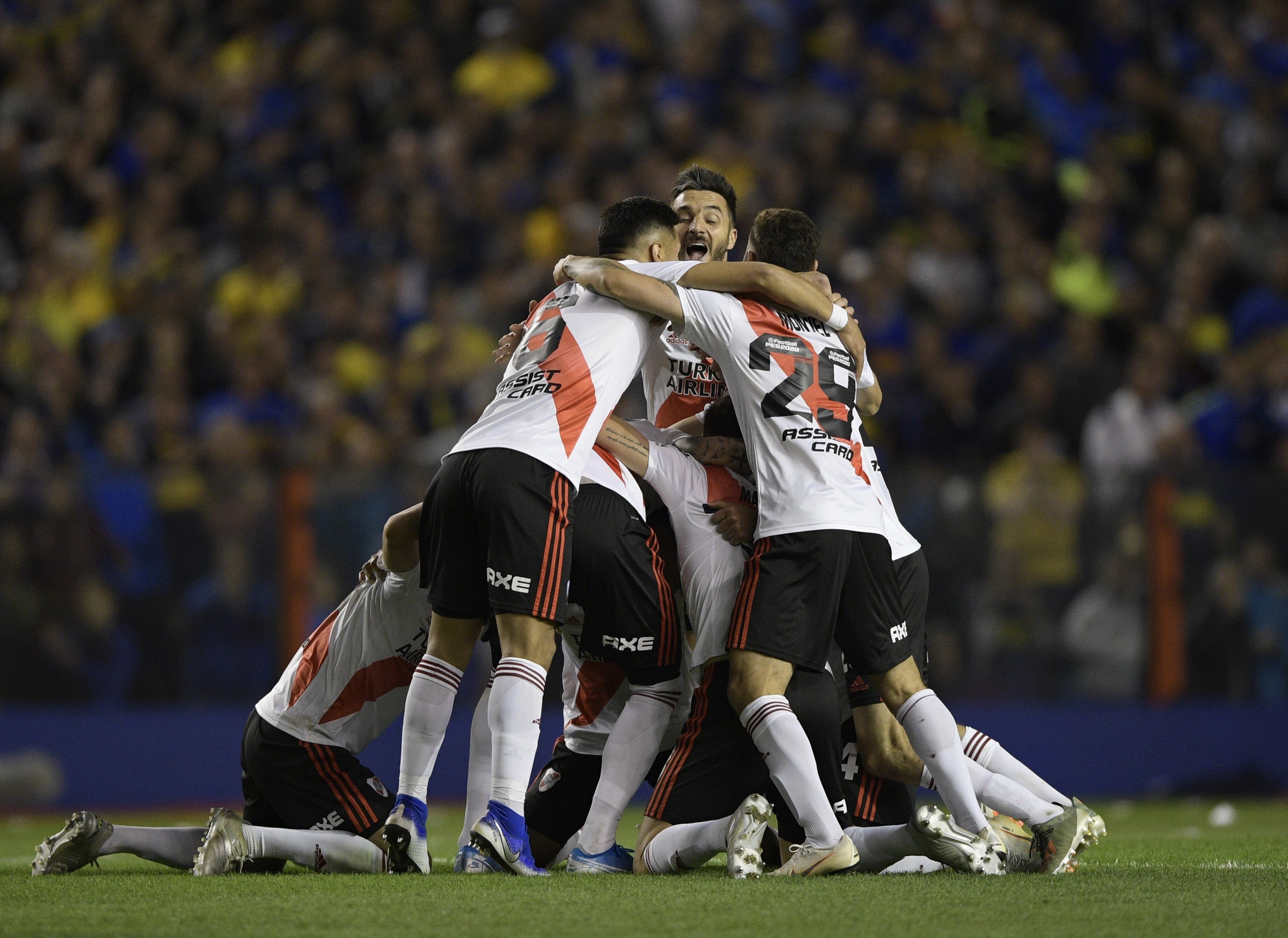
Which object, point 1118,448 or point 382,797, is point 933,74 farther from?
point 382,797

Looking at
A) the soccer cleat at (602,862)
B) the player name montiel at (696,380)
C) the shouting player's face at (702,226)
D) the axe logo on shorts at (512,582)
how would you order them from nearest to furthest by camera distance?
the axe logo on shorts at (512,582) < the soccer cleat at (602,862) < the player name montiel at (696,380) < the shouting player's face at (702,226)

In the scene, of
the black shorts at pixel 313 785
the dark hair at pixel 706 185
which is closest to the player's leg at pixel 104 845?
the black shorts at pixel 313 785

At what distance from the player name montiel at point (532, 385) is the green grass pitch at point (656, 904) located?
1.46 meters

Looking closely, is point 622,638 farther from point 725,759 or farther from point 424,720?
point 424,720

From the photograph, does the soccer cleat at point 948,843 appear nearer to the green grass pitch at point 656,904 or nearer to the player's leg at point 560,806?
the green grass pitch at point 656,904

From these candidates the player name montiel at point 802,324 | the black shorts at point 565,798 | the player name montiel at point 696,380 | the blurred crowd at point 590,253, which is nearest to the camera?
the player name montiel at point 802,324

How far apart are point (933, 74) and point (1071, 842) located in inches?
344

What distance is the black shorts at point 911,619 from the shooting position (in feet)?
17.1

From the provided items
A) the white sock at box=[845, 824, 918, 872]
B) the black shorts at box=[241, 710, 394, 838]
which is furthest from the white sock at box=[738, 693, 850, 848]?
the black shorts at box=[241, 710, 394, 838]

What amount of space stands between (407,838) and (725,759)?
3.28 feet

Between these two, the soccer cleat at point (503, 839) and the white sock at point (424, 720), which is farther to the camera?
the white sock at point (424, 720)

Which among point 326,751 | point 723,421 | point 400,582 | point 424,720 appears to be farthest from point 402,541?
point 723,421

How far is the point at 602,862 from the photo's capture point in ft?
16.0

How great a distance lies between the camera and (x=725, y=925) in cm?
348
